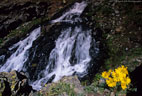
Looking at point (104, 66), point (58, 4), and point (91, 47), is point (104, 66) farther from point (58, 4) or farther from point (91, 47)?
point (58, 4)

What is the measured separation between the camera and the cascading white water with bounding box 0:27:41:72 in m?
6.39

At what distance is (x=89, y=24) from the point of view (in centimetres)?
804

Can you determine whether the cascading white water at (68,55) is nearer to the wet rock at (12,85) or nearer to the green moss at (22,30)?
the wet rock at (12,85)

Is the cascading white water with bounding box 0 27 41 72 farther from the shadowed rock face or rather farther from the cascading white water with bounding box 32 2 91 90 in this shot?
the shadowed rock face

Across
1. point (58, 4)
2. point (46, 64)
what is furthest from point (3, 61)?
point (58, 4)

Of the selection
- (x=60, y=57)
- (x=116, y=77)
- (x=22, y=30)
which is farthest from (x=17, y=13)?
(x=116, y=77)

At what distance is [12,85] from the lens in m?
3.36

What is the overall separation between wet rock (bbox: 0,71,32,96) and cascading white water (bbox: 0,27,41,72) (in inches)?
111

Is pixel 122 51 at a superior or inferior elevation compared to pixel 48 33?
inferior

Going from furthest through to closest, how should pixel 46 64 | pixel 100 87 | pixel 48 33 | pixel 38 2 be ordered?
pixel 38 2, pixel 48 33, pixel 46 64, pixel 100 87

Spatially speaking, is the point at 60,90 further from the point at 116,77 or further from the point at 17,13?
the point at 17,13

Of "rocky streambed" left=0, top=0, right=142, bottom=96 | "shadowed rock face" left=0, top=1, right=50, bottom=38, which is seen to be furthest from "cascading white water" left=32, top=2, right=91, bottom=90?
"shadowed rock face" left=0, top=1, right=50, bottom=38

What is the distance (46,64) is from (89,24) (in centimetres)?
379

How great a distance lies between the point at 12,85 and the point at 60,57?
3.53 meters
